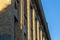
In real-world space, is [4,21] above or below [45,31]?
below

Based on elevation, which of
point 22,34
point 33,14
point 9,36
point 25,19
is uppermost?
Result: point 33,14

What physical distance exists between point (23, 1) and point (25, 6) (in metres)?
1.02

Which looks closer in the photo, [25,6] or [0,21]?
[0,21]

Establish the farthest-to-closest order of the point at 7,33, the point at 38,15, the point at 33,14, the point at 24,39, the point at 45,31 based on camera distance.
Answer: the point at 45,31
the point at 38,15
the point at 33,14
the point at 24,39
the point at 7,33

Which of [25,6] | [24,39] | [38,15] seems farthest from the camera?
[38,15]

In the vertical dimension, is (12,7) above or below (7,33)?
above

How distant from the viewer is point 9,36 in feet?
70.4

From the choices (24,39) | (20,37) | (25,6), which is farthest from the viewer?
(25,6)

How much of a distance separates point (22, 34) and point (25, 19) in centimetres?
303

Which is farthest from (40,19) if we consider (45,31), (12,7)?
(12,7)

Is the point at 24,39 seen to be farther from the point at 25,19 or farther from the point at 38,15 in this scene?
the point at 38,15

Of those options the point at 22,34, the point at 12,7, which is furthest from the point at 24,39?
the point at 12,7

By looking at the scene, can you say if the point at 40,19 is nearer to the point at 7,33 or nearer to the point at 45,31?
the point at 45,31

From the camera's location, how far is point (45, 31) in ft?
150
